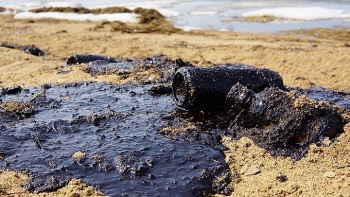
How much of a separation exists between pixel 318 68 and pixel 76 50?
18.6 feet

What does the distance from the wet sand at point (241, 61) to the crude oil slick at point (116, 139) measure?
21 centimetres

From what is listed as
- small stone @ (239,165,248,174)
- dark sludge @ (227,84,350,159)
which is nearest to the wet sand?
small stone @ (239,165,248,174)

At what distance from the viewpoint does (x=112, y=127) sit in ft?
14.7

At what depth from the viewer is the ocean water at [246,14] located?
46.7ft

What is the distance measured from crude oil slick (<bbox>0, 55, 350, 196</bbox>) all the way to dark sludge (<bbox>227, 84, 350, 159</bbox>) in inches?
12.5

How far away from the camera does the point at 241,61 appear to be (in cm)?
833

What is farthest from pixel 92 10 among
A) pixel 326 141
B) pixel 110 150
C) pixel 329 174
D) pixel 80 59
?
pixel 329 174

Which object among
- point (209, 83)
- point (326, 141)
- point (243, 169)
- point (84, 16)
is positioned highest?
point (84, 16)

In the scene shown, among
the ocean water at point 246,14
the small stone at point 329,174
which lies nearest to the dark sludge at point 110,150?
the small stone at point 329,174

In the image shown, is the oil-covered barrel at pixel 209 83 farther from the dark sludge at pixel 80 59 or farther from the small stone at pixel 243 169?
the dark sludge at pixel 80 59

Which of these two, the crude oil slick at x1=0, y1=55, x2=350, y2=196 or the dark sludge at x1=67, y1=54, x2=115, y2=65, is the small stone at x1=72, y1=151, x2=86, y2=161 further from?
the dark sludge at x1=67, y1=54, x2=115, y2=65

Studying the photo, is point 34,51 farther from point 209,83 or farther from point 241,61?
point 209,83

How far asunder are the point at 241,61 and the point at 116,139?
4731mm

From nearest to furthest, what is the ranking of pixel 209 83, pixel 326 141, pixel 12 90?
pixel 326 141 < pixel 209 83 < pixel 12 90
